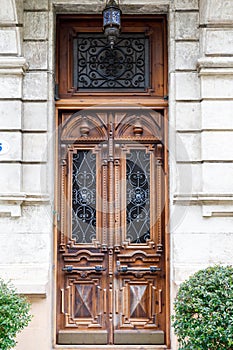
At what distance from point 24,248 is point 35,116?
182 centimetres

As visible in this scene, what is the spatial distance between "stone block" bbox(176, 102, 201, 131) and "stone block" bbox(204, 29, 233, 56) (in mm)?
759

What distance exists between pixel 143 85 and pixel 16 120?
194cm

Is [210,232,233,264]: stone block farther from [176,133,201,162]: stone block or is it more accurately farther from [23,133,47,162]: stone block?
[23,133,47,162]: stone block

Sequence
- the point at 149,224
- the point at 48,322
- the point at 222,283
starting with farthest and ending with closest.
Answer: the point at 149,224
the point at 48,322
the point at 222,283

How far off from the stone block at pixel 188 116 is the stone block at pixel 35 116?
1848mm

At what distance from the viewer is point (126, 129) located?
780cm

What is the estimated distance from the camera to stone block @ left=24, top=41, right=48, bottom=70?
744 centimetres

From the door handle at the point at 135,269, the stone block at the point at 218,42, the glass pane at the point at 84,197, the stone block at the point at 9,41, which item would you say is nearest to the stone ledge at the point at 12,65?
the stone block at the point at 9,41

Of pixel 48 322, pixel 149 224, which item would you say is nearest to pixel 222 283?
pixel 149 224

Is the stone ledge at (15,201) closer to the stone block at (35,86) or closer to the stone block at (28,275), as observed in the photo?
the stone block at (28,275)

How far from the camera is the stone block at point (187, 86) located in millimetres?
7395

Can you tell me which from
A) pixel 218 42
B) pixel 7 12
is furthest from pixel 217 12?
pixel 7 12

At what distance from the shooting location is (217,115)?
7.26 m

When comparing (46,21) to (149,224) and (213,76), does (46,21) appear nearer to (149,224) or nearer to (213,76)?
(213,76)
